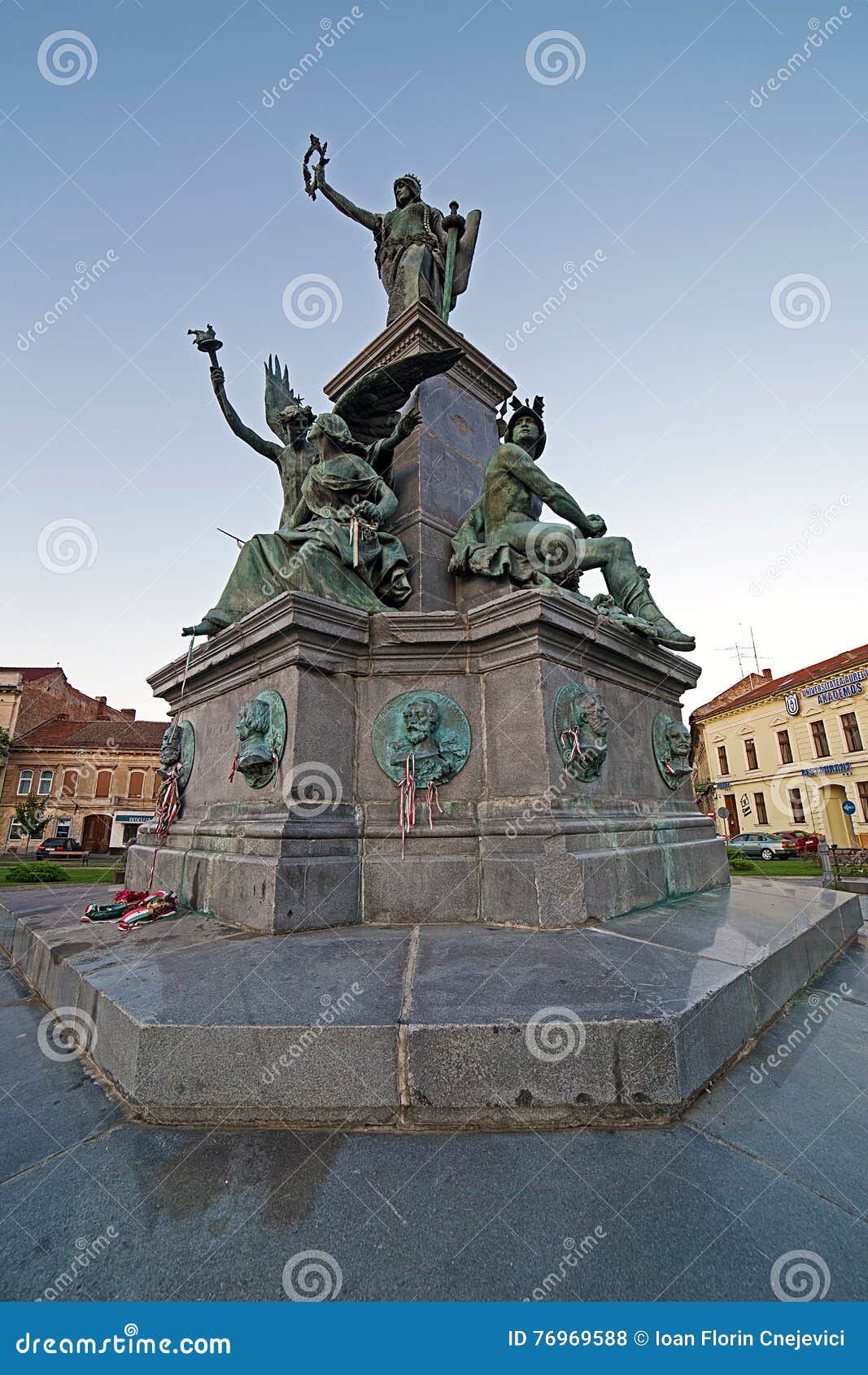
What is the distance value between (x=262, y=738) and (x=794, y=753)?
3960 centimetres

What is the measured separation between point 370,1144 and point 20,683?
159ft

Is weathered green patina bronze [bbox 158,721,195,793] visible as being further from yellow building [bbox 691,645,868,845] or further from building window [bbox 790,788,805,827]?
building window [bbox 790,788,805,827]

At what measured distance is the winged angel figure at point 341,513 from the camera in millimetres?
4965

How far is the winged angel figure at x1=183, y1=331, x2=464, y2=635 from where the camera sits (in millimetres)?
4965

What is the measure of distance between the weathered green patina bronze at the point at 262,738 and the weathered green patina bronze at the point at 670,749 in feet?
11.7

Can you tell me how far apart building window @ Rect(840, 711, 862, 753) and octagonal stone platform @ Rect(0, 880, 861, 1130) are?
35.7m

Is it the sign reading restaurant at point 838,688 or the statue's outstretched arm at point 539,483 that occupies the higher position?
the sign reading restaurant at point 838,688

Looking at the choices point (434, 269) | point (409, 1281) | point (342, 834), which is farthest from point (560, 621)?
point (434, 269)

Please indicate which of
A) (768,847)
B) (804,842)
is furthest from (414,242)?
(804,842)

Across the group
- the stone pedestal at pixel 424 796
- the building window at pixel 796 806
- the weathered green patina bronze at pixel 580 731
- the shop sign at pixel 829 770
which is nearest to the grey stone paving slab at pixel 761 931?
the stone pedestal at pixel 424 796

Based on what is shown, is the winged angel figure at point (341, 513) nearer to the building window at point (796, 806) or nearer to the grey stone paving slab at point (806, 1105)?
the grey stone paving slab at point (806, 1105)

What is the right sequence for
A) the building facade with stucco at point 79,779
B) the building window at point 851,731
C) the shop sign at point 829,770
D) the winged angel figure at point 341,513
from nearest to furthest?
the winged angel figure at point 341,513 < the building window at point 851,731 < the shop sign at point 829,770 < the building facade with stucco at point 79,779

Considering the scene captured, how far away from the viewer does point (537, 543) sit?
5.16 m

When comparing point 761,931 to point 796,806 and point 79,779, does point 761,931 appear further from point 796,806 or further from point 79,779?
point 79,779
